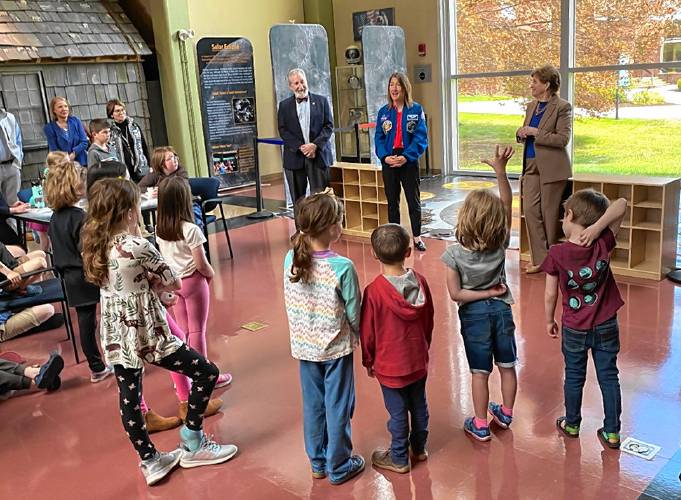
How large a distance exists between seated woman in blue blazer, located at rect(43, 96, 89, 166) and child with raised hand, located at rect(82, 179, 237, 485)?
16.2 feet

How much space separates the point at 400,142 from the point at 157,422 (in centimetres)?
345

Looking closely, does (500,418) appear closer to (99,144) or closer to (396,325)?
(396,325)

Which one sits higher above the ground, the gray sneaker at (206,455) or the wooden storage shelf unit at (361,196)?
the wooden storage shelf unit at (361,196)

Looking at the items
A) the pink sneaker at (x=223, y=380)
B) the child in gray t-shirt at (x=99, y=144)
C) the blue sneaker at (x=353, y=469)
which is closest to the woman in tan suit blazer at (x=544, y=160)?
the pink sneaker at (x=223, y=380)

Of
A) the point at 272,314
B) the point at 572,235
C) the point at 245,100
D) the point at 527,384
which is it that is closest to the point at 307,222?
the point at 572,235

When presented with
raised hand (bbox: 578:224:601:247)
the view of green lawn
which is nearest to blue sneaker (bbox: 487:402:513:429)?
raised hand (bbox: 578:224:601:247)

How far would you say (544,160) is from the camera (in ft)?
16.4

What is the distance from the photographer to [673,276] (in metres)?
4.95

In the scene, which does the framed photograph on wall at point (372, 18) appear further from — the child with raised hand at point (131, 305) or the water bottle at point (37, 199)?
the child with raised hand at point (131, 305)

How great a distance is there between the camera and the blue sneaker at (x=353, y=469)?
2.70 meters

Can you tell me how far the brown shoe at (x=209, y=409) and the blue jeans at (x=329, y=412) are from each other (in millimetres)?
819

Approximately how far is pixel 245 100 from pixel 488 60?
376cm

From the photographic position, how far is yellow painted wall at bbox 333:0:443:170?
10.2 m

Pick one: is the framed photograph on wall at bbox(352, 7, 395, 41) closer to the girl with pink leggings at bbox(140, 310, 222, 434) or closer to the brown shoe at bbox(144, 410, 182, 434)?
the girl with pink leggings at bbox(140, 310, 222, 434)
